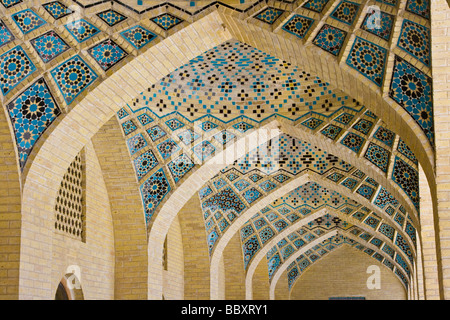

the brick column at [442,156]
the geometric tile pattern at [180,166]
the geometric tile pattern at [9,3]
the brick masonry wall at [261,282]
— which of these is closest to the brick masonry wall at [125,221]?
the geometric tile pattern at [180,166]

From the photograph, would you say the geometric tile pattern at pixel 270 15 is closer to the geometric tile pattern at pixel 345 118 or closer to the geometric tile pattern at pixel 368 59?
the geometric tile pattern at pixel 368 59

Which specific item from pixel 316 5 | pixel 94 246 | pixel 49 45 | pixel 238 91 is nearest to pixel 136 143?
pixel 94 246

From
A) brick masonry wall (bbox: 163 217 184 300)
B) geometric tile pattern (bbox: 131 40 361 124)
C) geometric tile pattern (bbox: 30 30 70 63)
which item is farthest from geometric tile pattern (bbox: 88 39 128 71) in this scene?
brick masonry wall (bbox: 163 217 184 300)

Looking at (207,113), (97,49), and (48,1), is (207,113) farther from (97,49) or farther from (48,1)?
(48,1)

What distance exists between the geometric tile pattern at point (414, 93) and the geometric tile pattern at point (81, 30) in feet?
10.1

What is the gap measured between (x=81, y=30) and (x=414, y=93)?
3387 millimetres

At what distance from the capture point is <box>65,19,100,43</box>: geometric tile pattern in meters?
6.46

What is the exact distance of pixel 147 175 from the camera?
8914mm

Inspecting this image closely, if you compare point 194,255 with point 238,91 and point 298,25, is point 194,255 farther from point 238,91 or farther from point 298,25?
point 298,25

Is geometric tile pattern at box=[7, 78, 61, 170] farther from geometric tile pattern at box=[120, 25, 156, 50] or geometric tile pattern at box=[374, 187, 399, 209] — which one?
geometric tile pattern at box=[374, 187, 399, 209]

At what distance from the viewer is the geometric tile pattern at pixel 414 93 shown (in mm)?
6004

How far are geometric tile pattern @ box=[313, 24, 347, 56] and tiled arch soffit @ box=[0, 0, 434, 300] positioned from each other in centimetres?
6

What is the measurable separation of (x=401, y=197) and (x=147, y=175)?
346 cm
